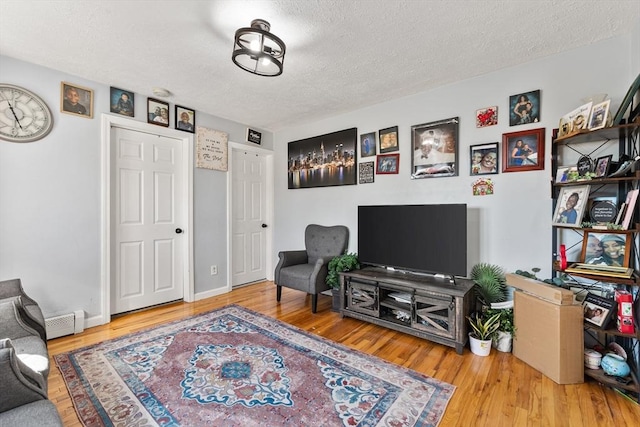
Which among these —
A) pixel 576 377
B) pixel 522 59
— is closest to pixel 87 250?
pixel 576 377

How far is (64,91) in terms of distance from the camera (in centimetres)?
261

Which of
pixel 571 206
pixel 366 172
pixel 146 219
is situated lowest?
pixel 146 219

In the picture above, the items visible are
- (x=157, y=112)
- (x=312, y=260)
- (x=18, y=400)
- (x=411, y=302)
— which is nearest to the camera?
(x=18, y=400)

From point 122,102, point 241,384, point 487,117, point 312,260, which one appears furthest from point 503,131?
point 122,102

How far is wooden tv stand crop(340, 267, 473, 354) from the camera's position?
2.29m

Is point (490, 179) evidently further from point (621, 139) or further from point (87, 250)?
point (87, 250)

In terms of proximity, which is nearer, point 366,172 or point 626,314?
point 626,314

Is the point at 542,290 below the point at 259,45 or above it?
below

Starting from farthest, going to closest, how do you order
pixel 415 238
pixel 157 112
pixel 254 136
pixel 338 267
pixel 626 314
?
pixel 254 136 → pixel 157 112 → pixel 338 267 → pixel 415 238 → pixel 626 314

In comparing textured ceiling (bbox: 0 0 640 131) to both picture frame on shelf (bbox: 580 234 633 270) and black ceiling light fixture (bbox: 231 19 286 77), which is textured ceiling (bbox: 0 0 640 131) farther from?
picture frame on shelf (bbox: 580 234 633 270)

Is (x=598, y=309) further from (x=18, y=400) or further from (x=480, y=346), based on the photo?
(x=18, y=400)

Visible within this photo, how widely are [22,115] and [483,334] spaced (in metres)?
4.18

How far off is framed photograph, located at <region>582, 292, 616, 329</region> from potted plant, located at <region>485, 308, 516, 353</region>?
469mm

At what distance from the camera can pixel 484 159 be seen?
263 cm
